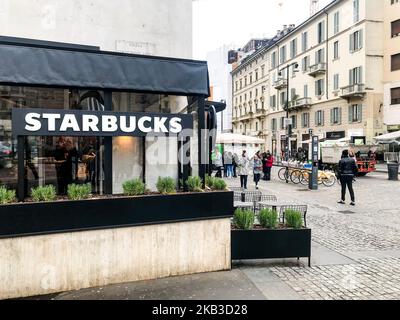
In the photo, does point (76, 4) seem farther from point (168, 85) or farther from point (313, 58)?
point (313, 58)

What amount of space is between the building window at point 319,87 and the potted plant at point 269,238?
3994 cm

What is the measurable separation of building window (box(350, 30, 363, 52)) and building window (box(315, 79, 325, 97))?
20.4 ft

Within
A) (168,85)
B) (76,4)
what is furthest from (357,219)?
(76,4)

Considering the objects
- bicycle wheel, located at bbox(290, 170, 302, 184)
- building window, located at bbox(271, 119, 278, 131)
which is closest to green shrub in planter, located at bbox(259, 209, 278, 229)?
bicycle wheel, located at bbox(290, 170, 302, 184)

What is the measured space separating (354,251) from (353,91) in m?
32.3

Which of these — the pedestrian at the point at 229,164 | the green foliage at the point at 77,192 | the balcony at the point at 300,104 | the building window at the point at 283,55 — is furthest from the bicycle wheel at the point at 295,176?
the building window at the point at 283,55

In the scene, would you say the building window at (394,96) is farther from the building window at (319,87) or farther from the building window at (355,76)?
the building window at (319,87)

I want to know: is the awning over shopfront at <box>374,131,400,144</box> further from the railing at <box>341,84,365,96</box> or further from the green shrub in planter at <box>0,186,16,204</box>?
the green shrub in planter at <box>0,186,16,204</box>

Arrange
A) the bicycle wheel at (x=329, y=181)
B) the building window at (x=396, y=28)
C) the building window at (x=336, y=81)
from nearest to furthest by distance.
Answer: the bicycle wheel at (x=329, y=181), the building window at (x=396, y=28), the building window at (x=336, y=81)

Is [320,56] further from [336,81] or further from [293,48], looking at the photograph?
[293,48]

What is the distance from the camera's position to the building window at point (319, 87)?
4269cm

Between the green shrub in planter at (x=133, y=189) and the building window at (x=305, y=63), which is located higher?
the building window at (x=305, y=63)

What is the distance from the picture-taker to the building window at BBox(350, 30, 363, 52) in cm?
3544
